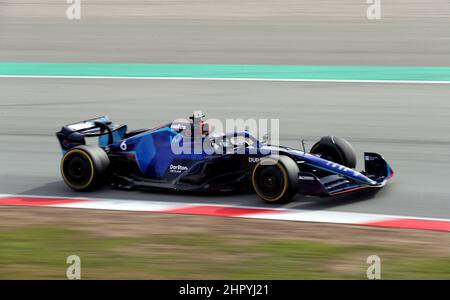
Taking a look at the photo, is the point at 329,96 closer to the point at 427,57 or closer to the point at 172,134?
the point at 427,57

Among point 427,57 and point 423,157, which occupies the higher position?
point 427,57

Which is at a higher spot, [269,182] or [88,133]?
[88,133]

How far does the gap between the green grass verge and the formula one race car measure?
3.80 feet

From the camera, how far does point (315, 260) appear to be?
790 centimetres

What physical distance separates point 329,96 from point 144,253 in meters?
8.75

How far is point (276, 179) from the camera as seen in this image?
9.60 m

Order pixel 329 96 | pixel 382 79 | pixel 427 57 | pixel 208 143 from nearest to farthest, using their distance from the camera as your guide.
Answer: pixel 208 143, pixel 329 96, pixel 382 79, pixel 427 57

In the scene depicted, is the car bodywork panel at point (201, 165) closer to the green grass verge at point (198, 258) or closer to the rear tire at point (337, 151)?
the rear tire at point (337, 151)

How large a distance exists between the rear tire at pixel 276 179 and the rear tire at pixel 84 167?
200 cm

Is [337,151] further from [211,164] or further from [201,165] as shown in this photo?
[201,165]

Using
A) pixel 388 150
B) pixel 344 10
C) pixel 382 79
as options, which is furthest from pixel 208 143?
pixel 344 10

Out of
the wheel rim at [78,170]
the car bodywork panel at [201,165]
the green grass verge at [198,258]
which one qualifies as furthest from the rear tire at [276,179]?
the wheel rim at [78,170]

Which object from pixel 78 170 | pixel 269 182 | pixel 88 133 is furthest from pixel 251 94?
pixel 269 182

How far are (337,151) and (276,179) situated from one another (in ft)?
4.13
